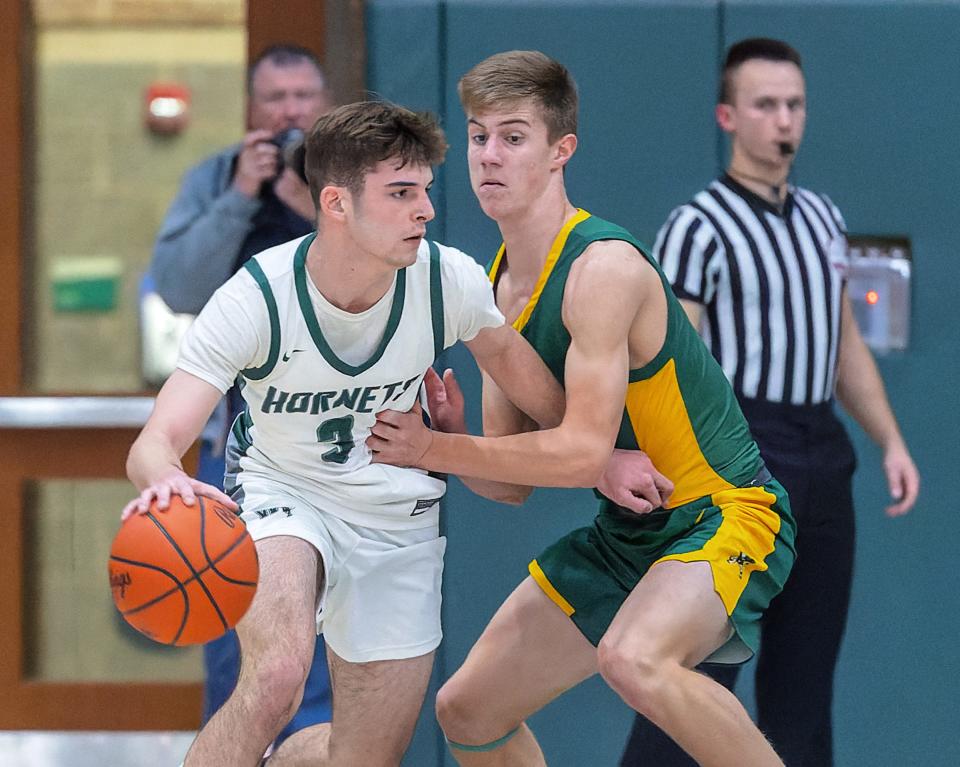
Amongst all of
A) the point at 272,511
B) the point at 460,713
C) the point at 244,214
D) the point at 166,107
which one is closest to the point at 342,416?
the point at 272,511

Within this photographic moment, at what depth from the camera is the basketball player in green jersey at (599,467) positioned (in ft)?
12.5

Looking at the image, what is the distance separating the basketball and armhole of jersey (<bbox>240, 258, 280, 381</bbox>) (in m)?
0.44

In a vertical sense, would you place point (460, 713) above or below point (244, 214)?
below

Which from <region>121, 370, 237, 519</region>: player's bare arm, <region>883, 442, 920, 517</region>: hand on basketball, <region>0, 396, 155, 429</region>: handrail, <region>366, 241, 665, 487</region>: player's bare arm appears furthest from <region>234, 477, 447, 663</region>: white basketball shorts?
<region>0, 396, 155, 429</region>: handrail

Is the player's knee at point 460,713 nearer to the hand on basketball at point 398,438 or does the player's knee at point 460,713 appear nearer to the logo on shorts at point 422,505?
the logo on shorts at point 422,505

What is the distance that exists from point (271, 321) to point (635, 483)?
0.97 metres

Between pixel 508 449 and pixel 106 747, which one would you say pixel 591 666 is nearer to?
pixel 508 449

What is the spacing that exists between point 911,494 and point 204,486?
7.98ft

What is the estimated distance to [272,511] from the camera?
3910mm

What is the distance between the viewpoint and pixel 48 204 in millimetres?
5918

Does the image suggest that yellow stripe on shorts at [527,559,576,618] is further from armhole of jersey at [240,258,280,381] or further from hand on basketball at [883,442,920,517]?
hand on basketball at [883,442,920,517]

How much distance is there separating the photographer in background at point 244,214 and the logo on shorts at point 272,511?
119cm

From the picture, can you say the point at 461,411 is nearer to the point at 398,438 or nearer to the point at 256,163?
the point at 398,438

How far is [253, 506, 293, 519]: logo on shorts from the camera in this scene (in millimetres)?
3908
